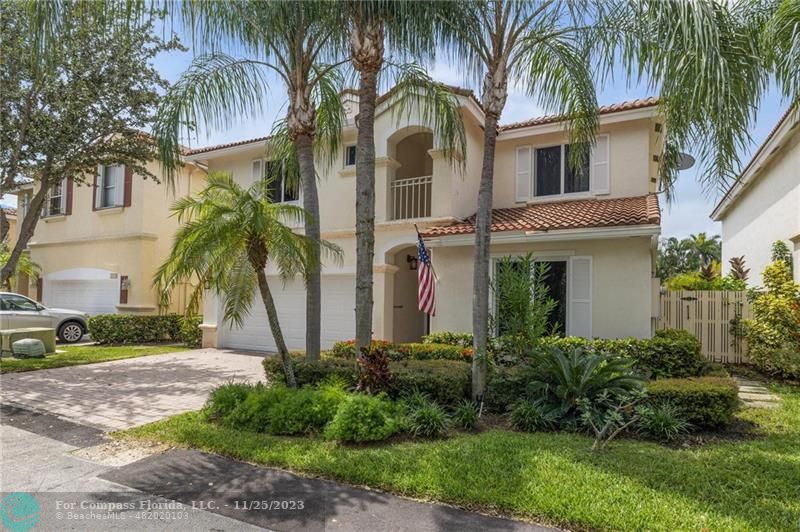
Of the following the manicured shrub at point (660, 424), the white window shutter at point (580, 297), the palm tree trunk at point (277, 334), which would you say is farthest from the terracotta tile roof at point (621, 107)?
the palm tree trunk at point (277, 334)

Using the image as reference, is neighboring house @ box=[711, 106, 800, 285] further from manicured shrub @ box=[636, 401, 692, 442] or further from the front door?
the front door

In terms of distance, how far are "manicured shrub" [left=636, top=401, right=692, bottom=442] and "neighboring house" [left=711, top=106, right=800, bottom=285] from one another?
221 inches

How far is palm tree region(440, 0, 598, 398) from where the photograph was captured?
7.50m

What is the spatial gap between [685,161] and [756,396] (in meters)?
4.96

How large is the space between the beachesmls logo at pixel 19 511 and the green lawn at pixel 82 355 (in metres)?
8.80

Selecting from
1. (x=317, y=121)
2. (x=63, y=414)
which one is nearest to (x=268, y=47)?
(x=317, y=121)

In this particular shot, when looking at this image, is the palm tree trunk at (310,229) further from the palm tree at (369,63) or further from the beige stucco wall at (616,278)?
the beige stucco wall at (616,278)

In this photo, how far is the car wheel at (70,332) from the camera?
17.6 metres

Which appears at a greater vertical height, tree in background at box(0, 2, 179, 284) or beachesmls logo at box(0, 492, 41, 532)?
tree in background at box(0, 2, 179, 284)

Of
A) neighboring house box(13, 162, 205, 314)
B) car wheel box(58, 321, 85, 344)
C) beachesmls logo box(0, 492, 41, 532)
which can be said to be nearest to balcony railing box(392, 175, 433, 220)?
neighboring house box(13, 162, 205, 314)

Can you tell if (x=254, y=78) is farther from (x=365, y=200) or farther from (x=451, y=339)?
(x=451, y=339)

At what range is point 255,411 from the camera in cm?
685

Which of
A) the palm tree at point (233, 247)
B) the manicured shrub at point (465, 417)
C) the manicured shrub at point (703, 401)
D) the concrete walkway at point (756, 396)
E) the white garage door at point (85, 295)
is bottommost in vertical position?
the concrete walkway at point (756, 396)

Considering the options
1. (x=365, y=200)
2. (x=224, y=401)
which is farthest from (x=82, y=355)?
(x=365, y=200)
